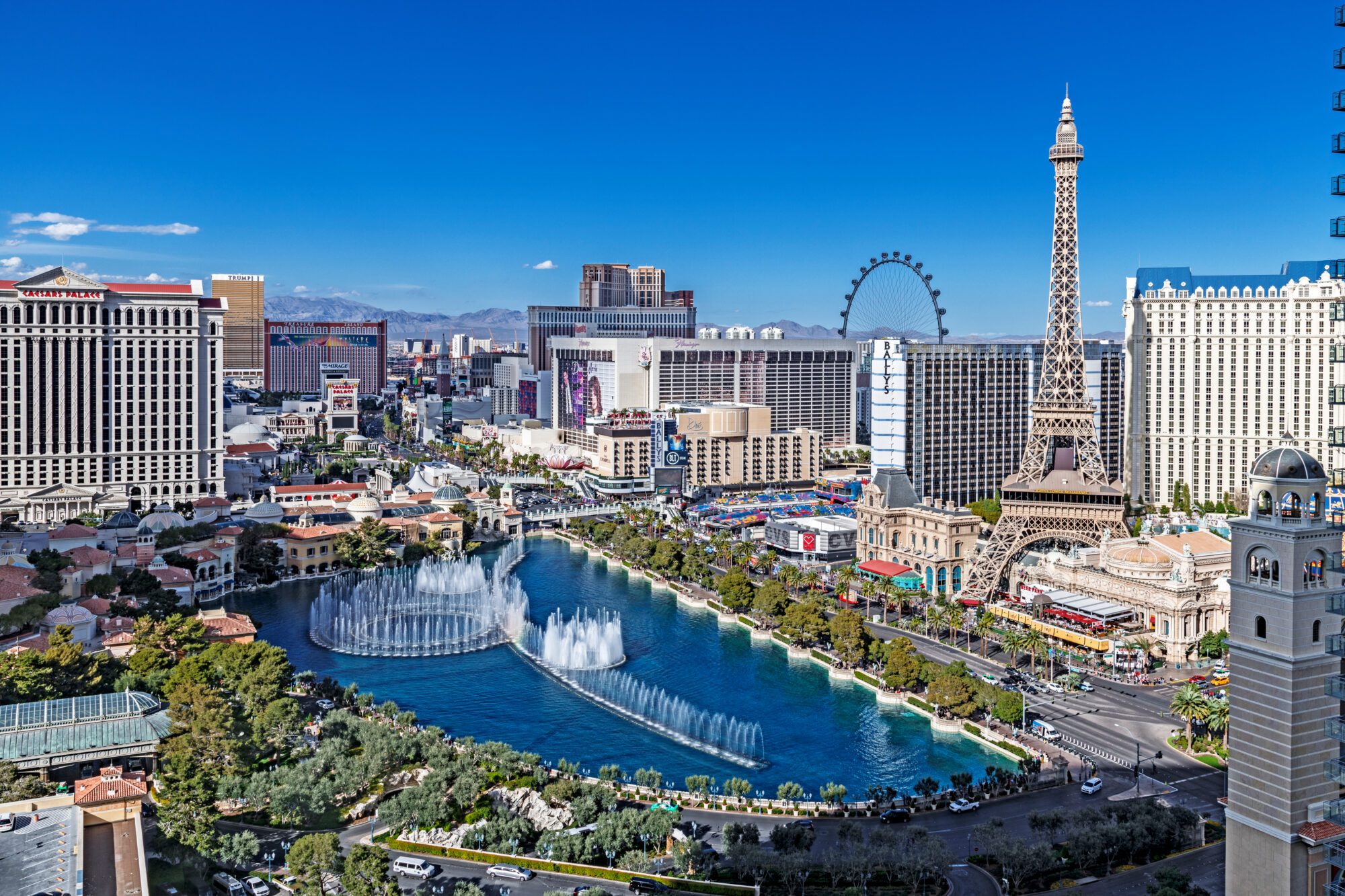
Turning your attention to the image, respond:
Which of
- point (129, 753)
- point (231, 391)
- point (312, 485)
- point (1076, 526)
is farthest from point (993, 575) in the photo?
point (231, 391)

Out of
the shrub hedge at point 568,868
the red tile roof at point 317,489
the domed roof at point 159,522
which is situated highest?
the red tile roof at point 317,489

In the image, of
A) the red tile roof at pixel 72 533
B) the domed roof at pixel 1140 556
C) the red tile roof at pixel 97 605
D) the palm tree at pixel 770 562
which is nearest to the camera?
the red tile roof at pixel 97 605

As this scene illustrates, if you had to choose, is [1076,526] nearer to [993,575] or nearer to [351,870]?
[993,575]

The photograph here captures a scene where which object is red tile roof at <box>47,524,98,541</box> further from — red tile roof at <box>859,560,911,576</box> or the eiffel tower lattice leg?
the eiffel tower lattice leg

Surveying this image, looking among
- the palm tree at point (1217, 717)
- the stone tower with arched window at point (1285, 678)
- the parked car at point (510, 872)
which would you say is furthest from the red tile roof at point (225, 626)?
the stone tower with arched window at point (1285, 678)

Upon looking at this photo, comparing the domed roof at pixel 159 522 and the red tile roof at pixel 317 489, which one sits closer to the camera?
the domed roof at pixel 159 522

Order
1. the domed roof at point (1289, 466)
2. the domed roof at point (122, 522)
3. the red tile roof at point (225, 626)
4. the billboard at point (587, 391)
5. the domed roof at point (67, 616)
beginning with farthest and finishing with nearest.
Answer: the billboard at point (587, 391), the domed roof at point (122, 522), the red tile roof at point (225, 626), the domed roof at point (67, 616), the domed roof at point (1289, 466)

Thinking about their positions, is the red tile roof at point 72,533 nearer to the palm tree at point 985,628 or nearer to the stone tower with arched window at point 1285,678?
the palm tree at point 985,628
